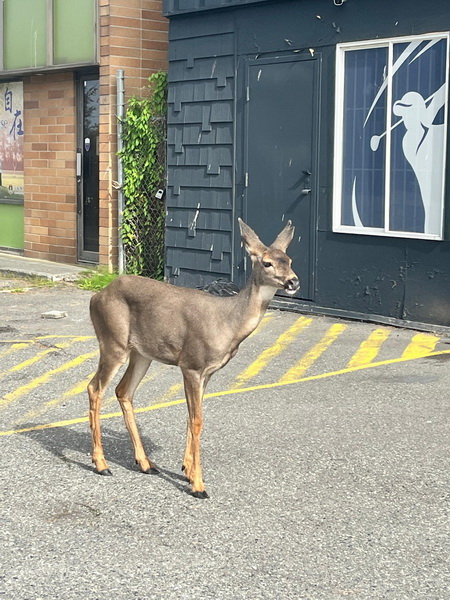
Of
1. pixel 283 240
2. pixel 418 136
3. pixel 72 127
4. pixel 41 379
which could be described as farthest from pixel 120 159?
pixel 283 240

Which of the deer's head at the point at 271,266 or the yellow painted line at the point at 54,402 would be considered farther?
the yellow painted line at the point at 54,402

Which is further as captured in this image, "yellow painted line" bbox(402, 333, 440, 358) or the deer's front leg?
"yellow painted line" bbox(402, 333, 440, 358)

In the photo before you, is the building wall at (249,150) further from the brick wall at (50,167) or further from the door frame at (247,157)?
the brick wall at (50,167)

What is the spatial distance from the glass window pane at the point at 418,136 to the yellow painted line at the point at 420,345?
1132mm

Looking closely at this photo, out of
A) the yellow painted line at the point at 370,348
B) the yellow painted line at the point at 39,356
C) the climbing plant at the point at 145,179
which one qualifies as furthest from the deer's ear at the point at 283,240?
the climbing plant at the point at 145,179

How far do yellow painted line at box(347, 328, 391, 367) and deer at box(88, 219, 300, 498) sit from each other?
148 inches

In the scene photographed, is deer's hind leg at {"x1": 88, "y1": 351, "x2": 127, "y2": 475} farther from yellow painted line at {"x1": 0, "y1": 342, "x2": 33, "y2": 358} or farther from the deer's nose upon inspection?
yellow painted line at {"x1": 0, "y1": 342, "x2": 33, "y2": 358}

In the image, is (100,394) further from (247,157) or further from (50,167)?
(50,167)

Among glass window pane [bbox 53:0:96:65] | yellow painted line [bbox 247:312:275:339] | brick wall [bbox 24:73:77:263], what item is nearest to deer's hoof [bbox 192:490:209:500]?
yellow painted line [bbox 247:312:275:339]

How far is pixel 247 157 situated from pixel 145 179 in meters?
2.46

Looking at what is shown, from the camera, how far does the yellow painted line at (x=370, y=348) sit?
33.3 ft

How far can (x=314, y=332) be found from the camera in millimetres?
11609

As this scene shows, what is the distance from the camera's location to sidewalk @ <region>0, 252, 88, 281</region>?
50.5 feet

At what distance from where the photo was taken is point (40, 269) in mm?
15992
